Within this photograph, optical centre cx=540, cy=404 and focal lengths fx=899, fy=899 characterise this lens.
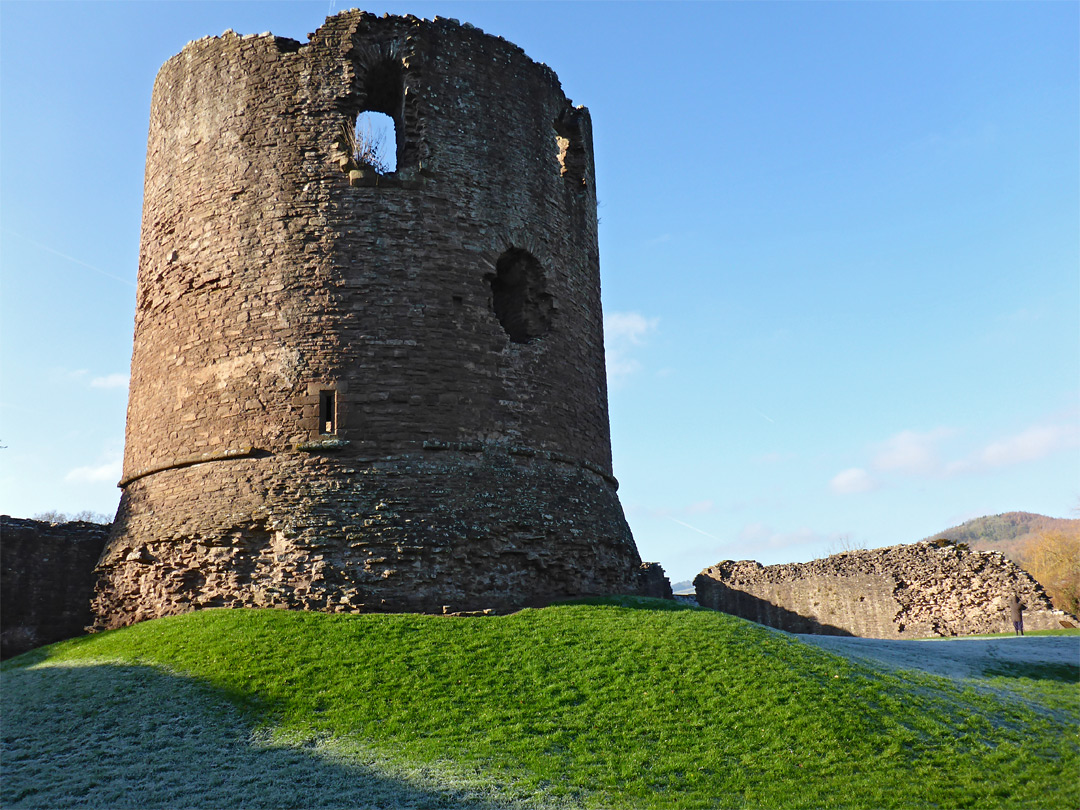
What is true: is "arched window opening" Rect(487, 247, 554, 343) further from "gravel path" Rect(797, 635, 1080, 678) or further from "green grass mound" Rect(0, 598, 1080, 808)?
"gravel path" Rect(797, 635, 1080, 678)

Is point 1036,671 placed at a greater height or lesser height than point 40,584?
lesser

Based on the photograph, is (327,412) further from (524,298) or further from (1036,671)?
(1036,671)

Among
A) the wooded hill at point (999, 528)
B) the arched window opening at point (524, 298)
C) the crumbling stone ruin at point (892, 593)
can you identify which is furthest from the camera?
the wooded hill at point (999, 528)

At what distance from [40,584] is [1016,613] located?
1416 cm

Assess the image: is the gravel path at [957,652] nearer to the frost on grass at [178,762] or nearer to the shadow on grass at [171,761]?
the frost on grass at [178,762]

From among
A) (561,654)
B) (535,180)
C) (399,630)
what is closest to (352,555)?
(399,630)

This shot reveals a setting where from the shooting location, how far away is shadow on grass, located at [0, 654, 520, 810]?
20.0 ft

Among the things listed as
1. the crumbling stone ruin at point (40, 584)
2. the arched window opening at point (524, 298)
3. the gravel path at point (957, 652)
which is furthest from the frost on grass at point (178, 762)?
the arched window opening at point (524, 298)

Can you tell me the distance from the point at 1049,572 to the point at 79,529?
94.1ft

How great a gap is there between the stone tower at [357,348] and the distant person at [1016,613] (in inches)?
259

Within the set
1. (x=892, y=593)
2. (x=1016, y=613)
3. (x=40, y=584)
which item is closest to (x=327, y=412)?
(x=40, y=584)

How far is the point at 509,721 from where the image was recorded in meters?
7.52

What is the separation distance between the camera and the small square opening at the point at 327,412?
1084 centimetres

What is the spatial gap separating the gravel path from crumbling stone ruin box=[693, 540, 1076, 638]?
2.07m
